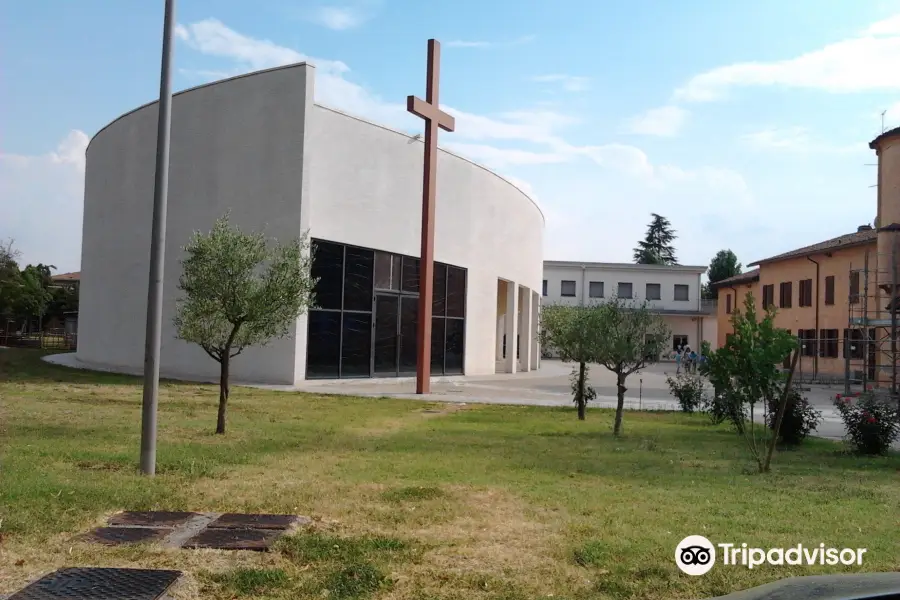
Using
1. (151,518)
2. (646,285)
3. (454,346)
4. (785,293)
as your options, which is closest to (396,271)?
(454,346)

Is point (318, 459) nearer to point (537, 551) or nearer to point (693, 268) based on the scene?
point (537, 551)

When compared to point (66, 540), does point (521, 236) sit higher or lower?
higher

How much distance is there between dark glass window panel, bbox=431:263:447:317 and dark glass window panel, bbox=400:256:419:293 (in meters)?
1.51

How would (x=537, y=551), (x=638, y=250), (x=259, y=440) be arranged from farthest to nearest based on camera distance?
(x=638, y=250)
(x=259, y=440)
(x=537, y=551)

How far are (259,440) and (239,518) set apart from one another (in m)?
5.07

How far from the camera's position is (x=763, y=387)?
9742 millimetres

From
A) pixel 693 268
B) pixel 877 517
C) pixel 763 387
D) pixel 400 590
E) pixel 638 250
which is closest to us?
pixel 400 590

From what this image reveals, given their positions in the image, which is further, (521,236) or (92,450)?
(521,236)

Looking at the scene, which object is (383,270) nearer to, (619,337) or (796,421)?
(619,337)

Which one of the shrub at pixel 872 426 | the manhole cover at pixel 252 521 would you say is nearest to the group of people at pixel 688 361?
the shrub at pixel 872 426

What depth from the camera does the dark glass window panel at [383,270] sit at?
84.5ft

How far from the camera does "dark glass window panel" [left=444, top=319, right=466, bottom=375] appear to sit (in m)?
30.1

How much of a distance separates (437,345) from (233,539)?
23.6 metres

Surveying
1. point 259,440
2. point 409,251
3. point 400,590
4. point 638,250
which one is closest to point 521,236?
point 409,251
